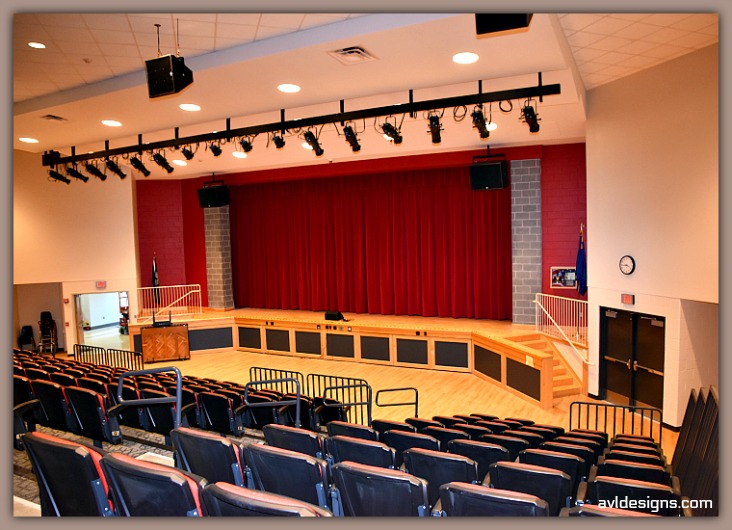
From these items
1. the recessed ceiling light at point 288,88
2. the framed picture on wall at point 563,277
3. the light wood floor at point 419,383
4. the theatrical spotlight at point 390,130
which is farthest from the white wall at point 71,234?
the framed picture on wall at point 563,277

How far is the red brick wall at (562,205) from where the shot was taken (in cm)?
1301

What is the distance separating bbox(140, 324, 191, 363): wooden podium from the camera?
14.5 metres

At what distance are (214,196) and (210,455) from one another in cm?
1354

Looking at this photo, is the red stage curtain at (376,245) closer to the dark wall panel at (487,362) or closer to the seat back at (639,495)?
the dark wall panel at (487,362)

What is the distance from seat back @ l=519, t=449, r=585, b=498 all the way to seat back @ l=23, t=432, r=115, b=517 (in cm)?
322

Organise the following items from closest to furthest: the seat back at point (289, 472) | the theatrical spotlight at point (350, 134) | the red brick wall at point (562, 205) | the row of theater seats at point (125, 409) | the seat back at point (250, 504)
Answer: the seat back at point (250, 504) → the seat back at point (289, 472) → the row of theater seats at point (125, 409) → the theatrical spotlight at point (350, 134) → the red brick wall at point (562, 205)

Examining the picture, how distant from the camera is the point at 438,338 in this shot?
43.8ft

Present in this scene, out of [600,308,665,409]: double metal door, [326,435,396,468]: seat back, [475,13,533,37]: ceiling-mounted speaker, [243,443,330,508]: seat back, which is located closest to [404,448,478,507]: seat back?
[326,435,396,468]: seat back

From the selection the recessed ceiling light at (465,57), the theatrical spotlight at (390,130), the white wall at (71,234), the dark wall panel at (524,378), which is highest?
the recessed ceiling light at (465,57)

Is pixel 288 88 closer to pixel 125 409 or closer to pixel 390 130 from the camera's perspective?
pixel 390 130

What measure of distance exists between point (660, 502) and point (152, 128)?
995 centimetres

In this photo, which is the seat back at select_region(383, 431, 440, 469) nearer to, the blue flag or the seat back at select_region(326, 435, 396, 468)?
the seat back at select_region(326, 435, 396, 468)

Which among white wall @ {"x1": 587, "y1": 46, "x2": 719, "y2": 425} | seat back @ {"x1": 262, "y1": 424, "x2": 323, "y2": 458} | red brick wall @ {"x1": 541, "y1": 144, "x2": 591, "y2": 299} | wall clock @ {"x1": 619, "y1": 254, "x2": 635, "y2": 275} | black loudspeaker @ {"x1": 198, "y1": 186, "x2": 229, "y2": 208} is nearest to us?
seat back @ {"x1": 262, "y1": 424, "x2": 323, "y2": 458}

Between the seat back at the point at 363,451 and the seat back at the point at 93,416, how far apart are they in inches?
98.2
